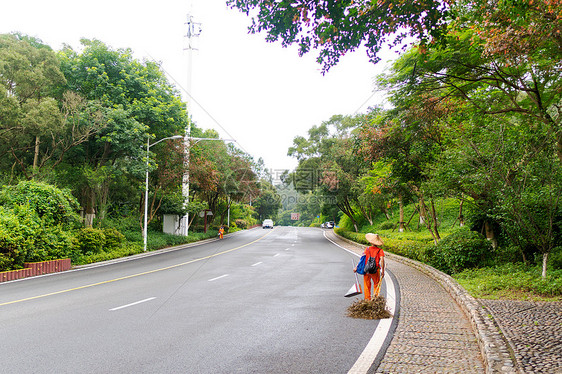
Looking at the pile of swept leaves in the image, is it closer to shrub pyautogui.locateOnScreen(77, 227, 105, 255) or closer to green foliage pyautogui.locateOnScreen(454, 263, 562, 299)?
green foliage pyautogui.locateOnScreen(454, 263, 562, 299)

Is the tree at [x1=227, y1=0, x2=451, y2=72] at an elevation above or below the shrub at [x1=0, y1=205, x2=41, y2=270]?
above

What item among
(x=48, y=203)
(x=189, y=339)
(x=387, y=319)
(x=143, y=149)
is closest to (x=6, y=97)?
(x=48, y=203)

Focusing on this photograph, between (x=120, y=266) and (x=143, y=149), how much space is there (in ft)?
27.5

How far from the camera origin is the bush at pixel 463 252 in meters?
13.2

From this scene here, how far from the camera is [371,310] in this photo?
7.68m

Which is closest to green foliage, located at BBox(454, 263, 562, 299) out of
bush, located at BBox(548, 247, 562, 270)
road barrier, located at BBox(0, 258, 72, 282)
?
bush, located at BBox(548, 247, 562, 270)

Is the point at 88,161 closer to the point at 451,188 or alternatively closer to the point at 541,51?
the point at 451,188

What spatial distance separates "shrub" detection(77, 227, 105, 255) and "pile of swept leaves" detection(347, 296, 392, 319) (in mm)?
15241

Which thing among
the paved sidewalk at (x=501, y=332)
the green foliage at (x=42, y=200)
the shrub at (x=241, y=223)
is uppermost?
the green foliage at (x=42, y=200)

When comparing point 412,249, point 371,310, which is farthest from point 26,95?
point 412,249

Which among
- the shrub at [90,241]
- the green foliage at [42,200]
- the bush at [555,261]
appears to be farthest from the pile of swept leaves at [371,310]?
the shrub at [90,241]

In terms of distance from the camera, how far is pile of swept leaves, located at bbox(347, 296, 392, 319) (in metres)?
7.59

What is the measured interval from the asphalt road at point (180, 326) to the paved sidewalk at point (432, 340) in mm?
568

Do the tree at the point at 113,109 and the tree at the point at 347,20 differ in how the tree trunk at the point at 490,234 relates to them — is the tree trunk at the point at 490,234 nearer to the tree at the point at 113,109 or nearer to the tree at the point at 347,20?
the tree at the point at 347,20
